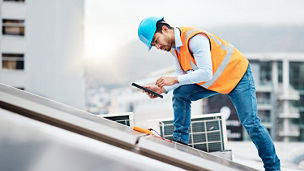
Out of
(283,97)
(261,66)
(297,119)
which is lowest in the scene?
(297,119)

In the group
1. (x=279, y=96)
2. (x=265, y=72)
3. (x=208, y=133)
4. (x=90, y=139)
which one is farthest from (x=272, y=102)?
(x=90, y=139)

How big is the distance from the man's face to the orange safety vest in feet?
0.23

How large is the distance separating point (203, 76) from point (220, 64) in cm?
17

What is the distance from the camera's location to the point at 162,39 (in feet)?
4.96

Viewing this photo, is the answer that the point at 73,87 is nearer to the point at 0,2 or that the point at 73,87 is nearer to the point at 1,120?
the point at 0,2

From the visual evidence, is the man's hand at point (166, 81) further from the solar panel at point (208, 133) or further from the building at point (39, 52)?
the building at point (39, 52)

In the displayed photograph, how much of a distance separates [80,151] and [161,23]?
980 mm

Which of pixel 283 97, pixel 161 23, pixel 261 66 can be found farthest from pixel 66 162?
pixel 261 66

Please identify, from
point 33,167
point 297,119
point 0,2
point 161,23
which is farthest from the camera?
point 297,119

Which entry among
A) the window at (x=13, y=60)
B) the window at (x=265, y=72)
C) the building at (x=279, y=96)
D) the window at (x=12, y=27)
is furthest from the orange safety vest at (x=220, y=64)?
the window at (x=265, y=72)

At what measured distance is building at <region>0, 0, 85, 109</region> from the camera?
43.5ft

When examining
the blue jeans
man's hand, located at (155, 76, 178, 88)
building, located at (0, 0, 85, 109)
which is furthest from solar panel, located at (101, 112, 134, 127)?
building, located at (0, 0, 85, 109)

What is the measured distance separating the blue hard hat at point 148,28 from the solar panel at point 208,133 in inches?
26.2

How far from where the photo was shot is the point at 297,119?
31875 millimetres
